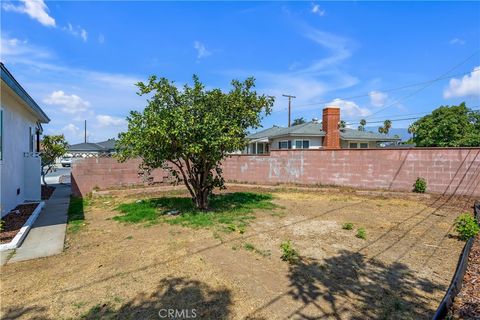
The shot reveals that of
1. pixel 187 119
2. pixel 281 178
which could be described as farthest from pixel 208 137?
pixel 281 178

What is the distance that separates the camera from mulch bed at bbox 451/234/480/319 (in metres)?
3.12

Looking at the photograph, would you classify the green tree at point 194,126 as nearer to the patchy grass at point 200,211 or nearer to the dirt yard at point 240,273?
the patchy grass at point 200,211

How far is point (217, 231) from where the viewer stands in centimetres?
602

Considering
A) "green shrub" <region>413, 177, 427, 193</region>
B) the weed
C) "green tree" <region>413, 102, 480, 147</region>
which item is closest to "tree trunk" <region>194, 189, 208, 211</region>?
the weed

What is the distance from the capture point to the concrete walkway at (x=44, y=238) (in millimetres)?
4613

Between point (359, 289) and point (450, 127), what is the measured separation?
2197 centimetres

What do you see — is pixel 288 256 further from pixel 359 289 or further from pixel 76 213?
pixel 76 213

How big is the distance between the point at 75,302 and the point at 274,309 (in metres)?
2.19

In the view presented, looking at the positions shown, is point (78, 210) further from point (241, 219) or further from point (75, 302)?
point (75, 302)

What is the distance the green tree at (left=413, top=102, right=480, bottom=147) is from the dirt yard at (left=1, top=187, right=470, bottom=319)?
17.2 meters

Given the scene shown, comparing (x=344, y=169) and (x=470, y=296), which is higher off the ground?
(x=344, y=169)

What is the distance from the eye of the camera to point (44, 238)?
552 cm

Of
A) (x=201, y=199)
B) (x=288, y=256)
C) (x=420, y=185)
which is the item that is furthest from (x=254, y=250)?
(x=420, y=185)

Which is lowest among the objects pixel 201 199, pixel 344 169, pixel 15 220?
pixel 15 220
